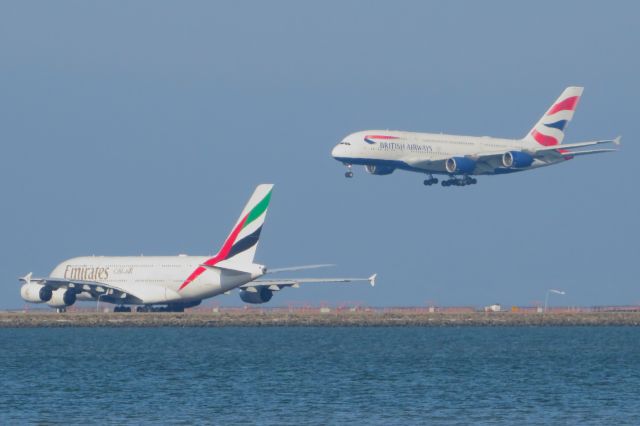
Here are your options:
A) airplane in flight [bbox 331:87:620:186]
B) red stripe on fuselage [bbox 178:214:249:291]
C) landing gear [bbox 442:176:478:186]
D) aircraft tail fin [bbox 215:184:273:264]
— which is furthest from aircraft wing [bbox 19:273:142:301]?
landing gear [bbox 442:176:478:186]

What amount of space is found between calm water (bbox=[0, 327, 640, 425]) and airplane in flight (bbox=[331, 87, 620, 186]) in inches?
608

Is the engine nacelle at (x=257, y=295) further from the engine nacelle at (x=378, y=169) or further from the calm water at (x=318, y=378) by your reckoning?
the engine nacelle at (x=378, y=169)

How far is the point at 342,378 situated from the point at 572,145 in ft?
184

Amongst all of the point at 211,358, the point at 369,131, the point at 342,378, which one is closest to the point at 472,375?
the point at 342,378

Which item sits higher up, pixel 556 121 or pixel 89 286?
pixel 556 121

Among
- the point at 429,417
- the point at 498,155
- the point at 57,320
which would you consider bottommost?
the point at 429,417

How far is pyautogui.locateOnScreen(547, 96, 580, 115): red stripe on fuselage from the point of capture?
14338 centimetres

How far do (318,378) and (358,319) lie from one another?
51627mm

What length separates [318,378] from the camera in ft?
252

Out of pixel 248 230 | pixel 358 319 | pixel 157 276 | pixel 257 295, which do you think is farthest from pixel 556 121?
pixel 157 276

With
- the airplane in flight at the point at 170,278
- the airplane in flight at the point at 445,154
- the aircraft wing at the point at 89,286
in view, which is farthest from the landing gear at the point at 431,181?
the aircraft wing at the point at 89,286

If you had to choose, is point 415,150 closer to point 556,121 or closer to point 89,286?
point 556,121

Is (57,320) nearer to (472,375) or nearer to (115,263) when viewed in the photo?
(115,263)

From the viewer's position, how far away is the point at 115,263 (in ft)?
406
